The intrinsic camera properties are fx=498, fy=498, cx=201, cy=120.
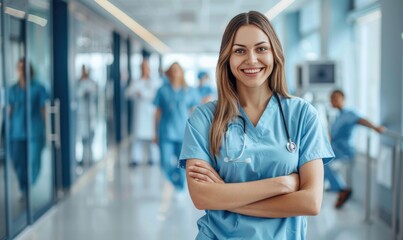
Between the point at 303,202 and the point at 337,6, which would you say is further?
the point at 337,6

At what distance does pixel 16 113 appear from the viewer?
11.4 ft

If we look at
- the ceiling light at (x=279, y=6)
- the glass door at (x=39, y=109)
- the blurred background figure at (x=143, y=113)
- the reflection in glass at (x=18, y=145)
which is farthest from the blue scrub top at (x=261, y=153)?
the blurred background figure at (x=143, y=113)

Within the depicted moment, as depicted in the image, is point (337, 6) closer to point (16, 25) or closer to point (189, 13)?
point (189, 13)

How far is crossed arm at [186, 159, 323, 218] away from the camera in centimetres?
125

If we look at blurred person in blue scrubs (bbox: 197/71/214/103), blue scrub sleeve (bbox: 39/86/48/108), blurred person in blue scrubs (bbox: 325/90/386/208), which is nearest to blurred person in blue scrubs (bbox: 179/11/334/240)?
blurred person in blue scrubs (bbox: 325/90/386/208)

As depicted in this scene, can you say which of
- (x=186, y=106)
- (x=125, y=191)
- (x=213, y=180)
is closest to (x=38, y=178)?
(x=125, y=191)

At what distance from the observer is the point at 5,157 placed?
3105mm

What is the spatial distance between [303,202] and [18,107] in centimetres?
276

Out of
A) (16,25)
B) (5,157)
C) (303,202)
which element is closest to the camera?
(303,202)

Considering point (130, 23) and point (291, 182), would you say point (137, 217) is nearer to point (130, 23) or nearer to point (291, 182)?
point (291, 182)

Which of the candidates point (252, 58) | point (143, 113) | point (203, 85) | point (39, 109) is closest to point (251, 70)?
point (252, 58)

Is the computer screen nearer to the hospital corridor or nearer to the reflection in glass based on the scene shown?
the hospital corridor

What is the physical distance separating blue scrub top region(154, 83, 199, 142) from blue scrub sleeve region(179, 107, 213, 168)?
358cm

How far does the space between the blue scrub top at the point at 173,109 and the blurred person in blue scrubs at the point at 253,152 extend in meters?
3.57
